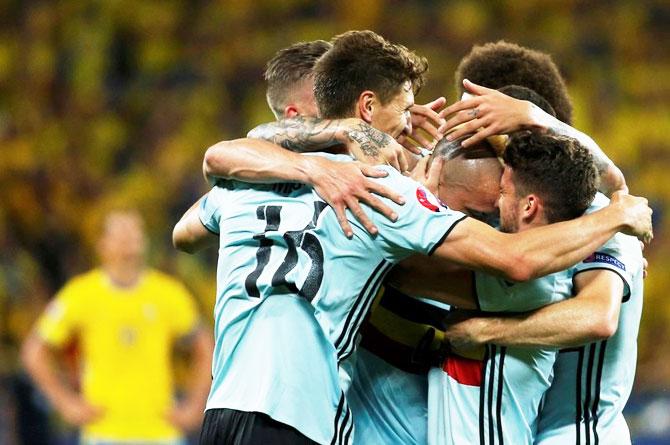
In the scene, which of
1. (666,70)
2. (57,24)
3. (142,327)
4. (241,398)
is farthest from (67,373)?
(666,70)

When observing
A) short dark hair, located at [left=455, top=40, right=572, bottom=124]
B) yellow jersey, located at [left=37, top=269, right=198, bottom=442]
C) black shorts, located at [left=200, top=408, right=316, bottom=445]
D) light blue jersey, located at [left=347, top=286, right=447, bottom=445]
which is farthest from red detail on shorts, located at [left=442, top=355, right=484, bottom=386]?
yellow jersey, located at [left=37, top=269, right=198, bottom=442]

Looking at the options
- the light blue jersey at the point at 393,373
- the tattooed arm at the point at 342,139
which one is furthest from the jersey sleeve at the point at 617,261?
the tattooed arm at the point at 342,139

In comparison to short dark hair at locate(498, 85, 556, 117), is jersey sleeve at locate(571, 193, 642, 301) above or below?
below

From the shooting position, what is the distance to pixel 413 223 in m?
2.98

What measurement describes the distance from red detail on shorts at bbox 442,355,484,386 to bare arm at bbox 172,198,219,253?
93 centimetres

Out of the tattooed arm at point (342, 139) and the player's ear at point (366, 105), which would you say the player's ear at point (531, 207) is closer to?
the tattooed arm at point (342, 139)

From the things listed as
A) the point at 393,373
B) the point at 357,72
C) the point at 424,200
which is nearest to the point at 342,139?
the point at 357,72

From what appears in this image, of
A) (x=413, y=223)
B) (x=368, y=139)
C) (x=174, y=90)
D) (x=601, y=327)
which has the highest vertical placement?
(x=174, y=90)

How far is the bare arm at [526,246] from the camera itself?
2.93 m

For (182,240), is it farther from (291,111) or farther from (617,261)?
(617,261)

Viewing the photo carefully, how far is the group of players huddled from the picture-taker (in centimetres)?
300

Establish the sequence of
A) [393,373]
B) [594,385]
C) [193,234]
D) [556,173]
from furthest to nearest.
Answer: [193,234]
[393,373]
[594,385]
[556,173]

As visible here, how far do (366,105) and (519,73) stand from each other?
2.56 feet

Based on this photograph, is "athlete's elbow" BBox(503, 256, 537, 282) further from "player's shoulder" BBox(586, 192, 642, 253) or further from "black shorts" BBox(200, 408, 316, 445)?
"black shorts" BBox(200, 408, 316, 445)
